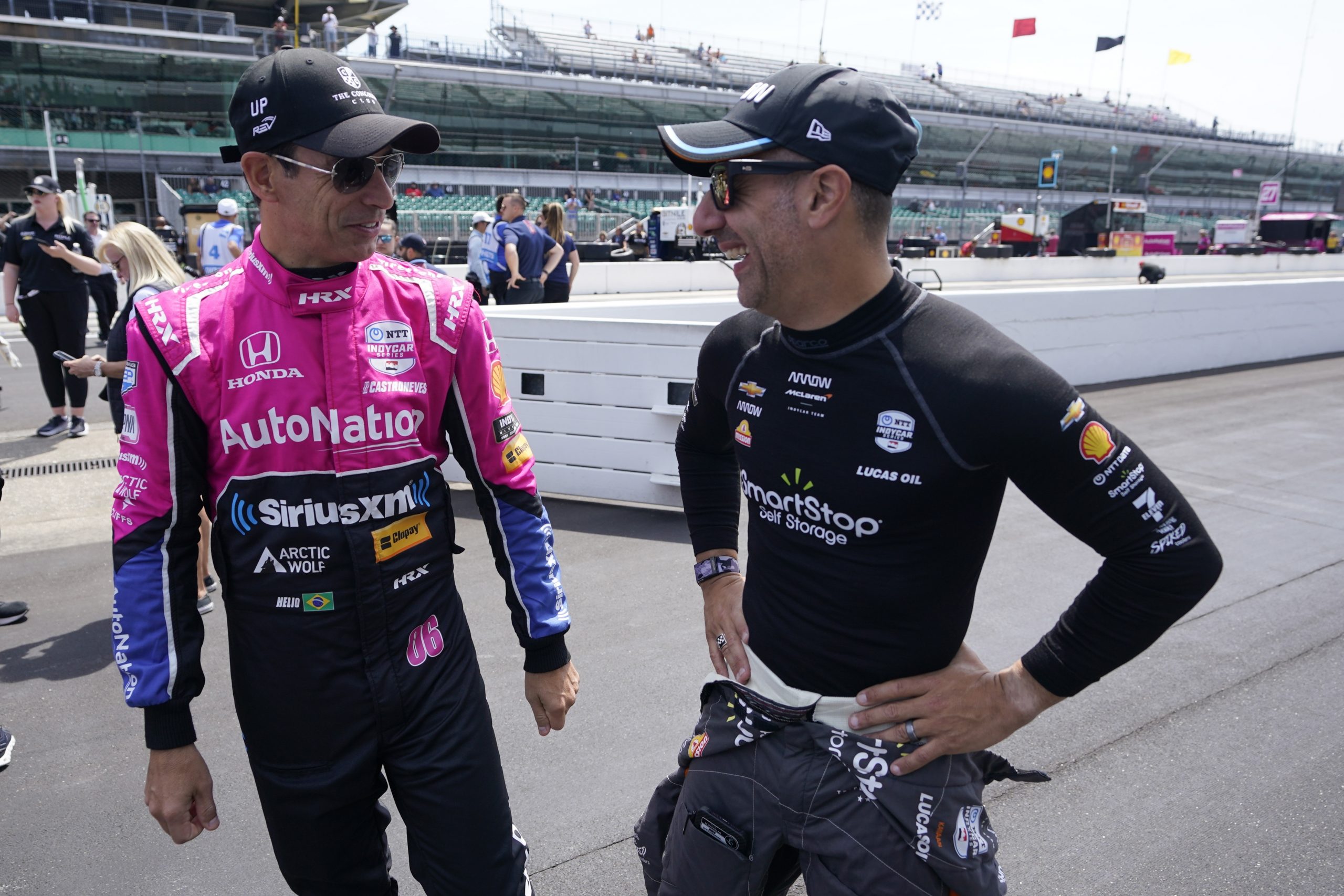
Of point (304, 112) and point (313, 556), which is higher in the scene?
point (304, 112)

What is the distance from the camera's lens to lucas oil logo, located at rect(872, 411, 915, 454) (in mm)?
1551

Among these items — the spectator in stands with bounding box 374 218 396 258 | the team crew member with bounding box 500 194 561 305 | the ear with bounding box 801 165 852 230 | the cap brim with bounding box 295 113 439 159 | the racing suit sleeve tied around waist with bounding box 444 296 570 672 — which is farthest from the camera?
the team crew member with bounding box 500 194 561 305

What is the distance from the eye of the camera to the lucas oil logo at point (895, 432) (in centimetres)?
155

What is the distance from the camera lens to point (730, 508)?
2195 millimetres

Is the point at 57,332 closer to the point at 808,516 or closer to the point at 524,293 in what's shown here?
the point at 524,293

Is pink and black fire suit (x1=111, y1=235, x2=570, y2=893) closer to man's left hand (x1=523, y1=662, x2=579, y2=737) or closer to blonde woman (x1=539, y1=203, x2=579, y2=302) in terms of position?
man's left hand (x1=523, y1=662, x2=579, y2=737)

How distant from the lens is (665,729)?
3.64 m

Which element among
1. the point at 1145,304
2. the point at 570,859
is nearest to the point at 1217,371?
the point at 1145,304

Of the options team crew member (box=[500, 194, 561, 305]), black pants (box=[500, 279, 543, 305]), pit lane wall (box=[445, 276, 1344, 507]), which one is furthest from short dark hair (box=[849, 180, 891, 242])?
black pants (box=[500, 279, 543, 305])

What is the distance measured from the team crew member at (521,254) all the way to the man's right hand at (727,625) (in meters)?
7.87

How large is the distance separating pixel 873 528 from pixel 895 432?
0.17 meters

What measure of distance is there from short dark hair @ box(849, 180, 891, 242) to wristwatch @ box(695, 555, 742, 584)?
0.82 m

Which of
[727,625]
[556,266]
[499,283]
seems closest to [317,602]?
[727,625]

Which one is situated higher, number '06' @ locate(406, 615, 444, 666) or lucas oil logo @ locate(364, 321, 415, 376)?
lucas oil logo @ locate(364, 321, 415, 376)
